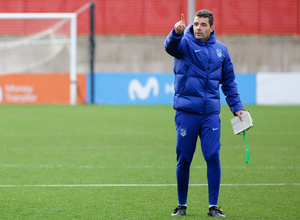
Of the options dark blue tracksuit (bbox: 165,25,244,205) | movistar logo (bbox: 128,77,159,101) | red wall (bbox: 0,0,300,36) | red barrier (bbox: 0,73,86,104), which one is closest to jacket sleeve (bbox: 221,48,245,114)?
dark blue tracksuit (bbox: 165,25,244,205)

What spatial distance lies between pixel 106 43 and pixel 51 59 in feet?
9.39

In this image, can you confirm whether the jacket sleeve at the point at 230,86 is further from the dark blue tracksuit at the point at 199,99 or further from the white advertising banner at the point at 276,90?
the white advertising banner at the point at 276,90

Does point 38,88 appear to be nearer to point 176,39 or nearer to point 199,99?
point 199,99

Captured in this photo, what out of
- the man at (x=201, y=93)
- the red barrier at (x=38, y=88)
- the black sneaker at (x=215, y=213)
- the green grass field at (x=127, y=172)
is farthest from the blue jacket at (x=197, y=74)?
the red barrier at (x=38, y=88)

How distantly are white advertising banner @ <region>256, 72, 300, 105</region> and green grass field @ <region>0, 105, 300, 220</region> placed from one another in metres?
7.65

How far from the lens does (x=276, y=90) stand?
25.0 metres

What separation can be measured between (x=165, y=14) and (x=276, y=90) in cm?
820

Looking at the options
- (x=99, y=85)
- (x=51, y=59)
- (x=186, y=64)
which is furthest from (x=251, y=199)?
(x=51, y=59)

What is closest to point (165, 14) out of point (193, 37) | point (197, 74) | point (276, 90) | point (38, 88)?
point (276, 90)

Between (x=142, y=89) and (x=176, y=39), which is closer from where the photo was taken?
(x=176, y=39)

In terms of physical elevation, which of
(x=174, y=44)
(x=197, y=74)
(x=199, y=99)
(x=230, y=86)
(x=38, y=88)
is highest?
(x=174, y=44)

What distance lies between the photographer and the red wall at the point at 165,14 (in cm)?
3058

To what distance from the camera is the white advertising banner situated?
81.6 feet

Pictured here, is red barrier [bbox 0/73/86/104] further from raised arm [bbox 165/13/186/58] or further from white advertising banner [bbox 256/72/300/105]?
raised arm [bbox 165/13/186/58]
